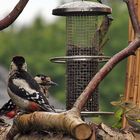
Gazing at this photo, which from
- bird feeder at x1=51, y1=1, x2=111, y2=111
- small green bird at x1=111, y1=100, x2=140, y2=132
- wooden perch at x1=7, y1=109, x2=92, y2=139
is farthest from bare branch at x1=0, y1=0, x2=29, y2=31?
small green bird at x1=111, y1=100, x2=140, y2=132

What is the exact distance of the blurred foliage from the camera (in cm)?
4459

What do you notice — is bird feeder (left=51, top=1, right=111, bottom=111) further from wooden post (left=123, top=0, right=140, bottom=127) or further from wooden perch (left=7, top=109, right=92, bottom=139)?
wooden perch (left=7, top=109, right=92, bottom=139)

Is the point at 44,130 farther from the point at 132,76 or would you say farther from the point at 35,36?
the point at 35,36

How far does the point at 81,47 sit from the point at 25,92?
3.62 ft

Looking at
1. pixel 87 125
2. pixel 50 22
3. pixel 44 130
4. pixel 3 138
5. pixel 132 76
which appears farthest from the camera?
pixel 50 22

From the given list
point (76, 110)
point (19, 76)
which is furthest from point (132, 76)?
point (76, 110)

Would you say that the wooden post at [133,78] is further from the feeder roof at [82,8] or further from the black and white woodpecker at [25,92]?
the black and white woodpecker at [25,92]

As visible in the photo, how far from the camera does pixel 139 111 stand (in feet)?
30.1

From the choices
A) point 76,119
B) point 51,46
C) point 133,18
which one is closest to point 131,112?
point 133,18

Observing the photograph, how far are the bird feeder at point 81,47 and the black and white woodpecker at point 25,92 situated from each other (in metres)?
0.59

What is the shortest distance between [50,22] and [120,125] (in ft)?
162

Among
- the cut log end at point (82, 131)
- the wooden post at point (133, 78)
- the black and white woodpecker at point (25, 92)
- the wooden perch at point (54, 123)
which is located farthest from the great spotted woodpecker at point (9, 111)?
the cut log end at point (82, 131)

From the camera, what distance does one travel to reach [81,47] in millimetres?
10062

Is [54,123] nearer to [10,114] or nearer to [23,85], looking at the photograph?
[23,85]
